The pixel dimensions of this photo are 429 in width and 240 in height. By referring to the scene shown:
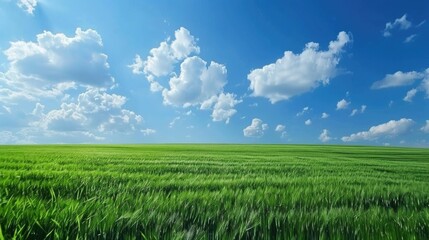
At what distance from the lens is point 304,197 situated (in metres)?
5.51

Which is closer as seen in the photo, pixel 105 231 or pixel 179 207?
pixel 105 231

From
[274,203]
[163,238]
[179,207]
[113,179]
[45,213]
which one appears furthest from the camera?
[113,179]

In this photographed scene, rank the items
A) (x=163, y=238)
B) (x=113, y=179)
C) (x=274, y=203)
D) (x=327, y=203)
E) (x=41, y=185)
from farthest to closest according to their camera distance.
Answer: (x=113, y=179), (x=41, y=185), (x=327, y=203), (x=274, y=203), (x=163, y=238)

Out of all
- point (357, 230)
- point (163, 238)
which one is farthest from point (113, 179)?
point (357, 230)

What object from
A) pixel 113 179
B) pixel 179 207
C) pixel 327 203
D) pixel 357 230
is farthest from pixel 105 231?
pixel 113 179

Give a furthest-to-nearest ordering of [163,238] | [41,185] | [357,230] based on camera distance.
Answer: [41,185], [357,230], [163,238]

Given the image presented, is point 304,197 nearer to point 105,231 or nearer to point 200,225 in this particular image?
point 200,225

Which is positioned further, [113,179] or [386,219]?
[113,179]

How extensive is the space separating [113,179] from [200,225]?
4.14 m

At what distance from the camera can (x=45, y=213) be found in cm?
316

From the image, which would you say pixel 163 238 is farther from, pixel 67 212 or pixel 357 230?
pixel 357 230

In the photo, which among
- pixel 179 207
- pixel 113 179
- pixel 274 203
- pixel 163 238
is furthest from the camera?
pixel 113 179

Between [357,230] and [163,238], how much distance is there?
1.97 metres

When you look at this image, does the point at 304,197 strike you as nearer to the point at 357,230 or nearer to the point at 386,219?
the point at 386,219
